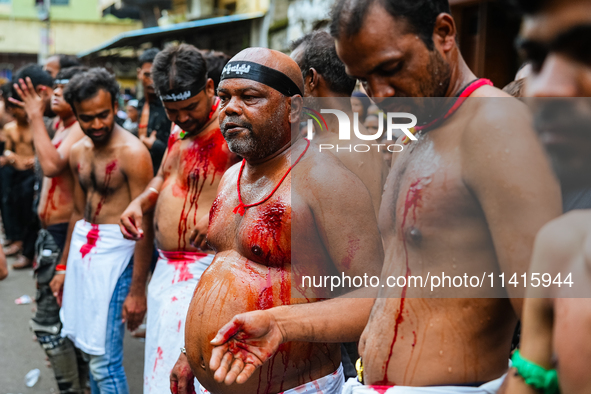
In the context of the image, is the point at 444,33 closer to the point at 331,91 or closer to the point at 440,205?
the point at 440,205

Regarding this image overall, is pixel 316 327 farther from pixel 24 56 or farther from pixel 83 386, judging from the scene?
pixel 24 56

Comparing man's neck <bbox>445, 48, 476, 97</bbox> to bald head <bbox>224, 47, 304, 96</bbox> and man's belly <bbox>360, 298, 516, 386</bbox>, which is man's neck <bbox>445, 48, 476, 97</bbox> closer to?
man's belly <bbox>360, 298, 516, 386</bbox>

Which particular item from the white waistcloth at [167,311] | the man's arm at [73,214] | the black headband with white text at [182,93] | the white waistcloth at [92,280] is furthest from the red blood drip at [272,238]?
the man's arm at [73,214]

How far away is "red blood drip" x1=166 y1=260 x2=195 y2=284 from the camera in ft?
10.5

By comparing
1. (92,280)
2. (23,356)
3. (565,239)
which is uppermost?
(565,239)

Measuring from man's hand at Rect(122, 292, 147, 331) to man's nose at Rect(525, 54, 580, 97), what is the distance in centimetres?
316

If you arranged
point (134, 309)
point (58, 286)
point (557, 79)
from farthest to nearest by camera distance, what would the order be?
point (58, 286) < point (134, 309) < point (557, 79)

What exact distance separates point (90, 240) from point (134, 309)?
651 millimetres

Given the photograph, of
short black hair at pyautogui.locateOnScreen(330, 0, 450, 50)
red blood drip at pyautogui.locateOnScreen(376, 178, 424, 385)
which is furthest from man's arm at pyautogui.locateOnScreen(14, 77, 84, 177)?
red blood drip at pyautogui.locateOnScreen(376, 178, 424, 385)

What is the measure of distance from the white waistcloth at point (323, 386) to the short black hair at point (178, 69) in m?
1.89

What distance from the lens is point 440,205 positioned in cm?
143

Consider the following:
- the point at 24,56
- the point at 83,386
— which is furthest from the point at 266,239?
the point at 24,56

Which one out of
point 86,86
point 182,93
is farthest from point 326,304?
point 86,86

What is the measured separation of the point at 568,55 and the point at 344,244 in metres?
1.13
